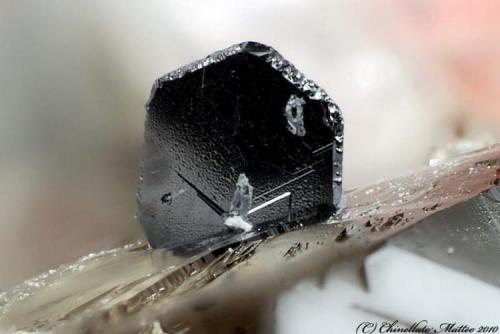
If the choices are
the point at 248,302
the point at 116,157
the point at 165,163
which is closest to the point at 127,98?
the point at 116,157

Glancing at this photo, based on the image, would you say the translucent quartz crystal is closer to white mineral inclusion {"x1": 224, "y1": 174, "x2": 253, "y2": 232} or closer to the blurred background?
white mineral inclusion {"x1": 224, "y1": 174, "x2": 253, "y2": 232}

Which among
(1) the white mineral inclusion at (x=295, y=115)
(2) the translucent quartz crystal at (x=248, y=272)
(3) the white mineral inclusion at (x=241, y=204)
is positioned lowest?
(2) the translucent quartz crystal at (x=248, y=272)

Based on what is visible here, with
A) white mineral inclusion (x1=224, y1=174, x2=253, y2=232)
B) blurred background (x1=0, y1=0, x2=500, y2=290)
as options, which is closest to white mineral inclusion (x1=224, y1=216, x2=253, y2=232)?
white mineral inclusion (x1=224, y1=174, x2=253, y2=232)

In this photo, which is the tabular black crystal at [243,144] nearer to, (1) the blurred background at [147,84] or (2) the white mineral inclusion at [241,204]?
(2) the white mineral inclusion at [241,204]

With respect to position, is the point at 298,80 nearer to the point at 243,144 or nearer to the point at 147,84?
the point at 243,144

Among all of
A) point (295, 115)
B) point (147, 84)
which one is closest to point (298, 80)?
point (295, 115)

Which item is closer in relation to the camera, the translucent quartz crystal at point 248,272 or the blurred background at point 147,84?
the translucent quartz crystal at point 248,272

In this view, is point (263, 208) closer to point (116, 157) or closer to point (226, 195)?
point (226, 195)

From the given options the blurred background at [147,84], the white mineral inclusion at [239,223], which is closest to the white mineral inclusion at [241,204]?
the white mineral inclusion at [239,223]

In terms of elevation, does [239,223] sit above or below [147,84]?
below
